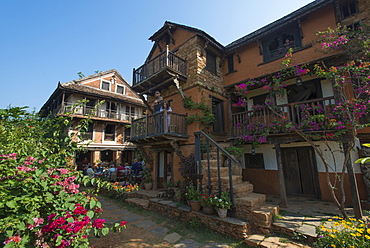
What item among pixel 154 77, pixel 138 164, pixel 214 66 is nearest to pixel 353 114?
pixel 214 66

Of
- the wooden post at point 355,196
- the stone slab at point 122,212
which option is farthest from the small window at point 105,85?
the wooden post at point 355,196

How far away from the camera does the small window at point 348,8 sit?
23.8 feet

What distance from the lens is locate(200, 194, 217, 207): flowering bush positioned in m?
4.90

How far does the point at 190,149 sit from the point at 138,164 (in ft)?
13.6

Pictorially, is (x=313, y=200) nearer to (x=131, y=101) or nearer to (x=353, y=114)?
(x=353, y=114)

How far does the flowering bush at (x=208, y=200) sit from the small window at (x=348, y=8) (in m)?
9.25

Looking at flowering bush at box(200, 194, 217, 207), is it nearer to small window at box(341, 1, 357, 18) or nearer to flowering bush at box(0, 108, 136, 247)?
flowering bush at box(0, 108, 136, 247)

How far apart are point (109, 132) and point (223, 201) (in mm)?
18926

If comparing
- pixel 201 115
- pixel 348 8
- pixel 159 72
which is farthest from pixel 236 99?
pixel 348 8

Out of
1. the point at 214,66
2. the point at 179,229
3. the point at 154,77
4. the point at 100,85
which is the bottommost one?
the point at 179,229

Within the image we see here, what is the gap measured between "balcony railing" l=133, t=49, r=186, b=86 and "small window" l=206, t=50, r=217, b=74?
4.63 feet

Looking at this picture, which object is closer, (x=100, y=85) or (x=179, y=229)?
(x=179, y=229)

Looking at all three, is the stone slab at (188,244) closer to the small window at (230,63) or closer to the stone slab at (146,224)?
the stone slab at (146,224)

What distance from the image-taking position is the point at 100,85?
21.0 m
